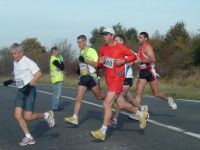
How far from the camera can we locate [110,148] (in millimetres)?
8930

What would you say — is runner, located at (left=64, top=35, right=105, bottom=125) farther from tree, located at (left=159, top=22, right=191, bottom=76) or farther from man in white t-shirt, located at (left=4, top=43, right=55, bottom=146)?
tree, located at (left=159, top=22, right=191, bottom=76)

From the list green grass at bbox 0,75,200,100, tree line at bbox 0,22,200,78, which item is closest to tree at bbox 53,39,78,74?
tree line at bbox 0,22,200,78

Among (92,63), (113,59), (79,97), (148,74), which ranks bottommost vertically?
(79,97)

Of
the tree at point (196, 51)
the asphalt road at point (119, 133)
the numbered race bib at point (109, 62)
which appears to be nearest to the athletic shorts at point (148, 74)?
the asphalt road at point (119, 133)

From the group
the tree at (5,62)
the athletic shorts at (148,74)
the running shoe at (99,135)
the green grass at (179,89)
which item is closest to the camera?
the running shoe at (99,135)

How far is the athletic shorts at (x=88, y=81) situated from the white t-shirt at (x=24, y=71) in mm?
2203

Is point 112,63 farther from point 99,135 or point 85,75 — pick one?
point 85,75

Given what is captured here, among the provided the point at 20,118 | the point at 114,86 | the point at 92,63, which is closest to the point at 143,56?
the point at 92,63

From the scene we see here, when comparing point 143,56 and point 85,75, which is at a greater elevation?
point 143,56

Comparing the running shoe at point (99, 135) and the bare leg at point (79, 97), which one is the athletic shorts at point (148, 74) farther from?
the running shoe at point (99, 135)

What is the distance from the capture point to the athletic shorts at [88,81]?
11773 millimetres

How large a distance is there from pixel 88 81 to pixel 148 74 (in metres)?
1.69

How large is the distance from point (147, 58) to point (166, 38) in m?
54.4

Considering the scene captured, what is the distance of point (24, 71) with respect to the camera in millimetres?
9680
